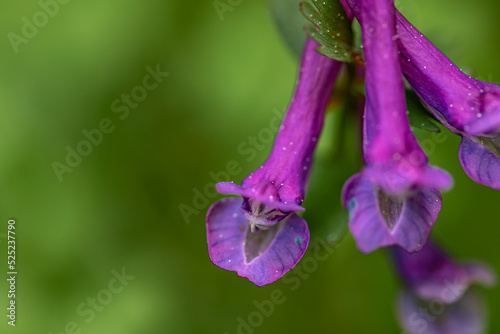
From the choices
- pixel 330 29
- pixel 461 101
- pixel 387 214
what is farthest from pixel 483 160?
pixel 330 29

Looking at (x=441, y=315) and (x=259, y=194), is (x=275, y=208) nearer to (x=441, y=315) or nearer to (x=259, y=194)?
(x=259, y=194)

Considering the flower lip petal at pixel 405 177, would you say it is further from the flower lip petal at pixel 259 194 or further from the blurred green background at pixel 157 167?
the blurred green background at pixel 157 167

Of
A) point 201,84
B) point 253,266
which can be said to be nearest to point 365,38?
point 253,266

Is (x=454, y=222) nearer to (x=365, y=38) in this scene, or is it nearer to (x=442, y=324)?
(x=442, y=324)

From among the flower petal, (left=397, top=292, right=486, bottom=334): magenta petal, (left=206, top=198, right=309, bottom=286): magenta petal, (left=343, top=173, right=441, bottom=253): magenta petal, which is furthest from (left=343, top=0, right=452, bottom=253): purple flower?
(left=397, top=292, right=486, bottom=334): magenta petal

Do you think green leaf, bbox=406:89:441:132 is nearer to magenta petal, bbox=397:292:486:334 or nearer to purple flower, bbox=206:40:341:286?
purple flower, bbox=206:40:341:286

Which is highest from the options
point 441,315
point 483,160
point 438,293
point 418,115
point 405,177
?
point 405,177
